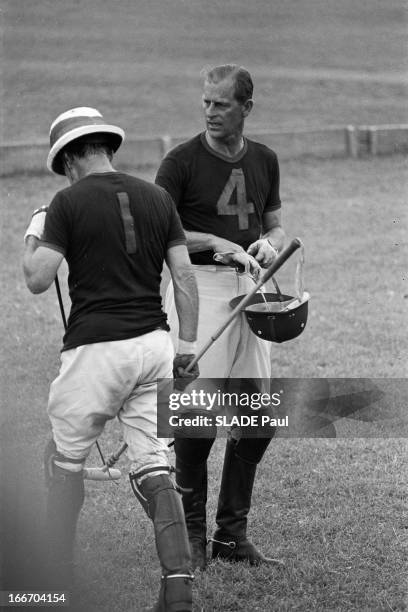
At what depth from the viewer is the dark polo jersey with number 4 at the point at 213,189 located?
4.71m

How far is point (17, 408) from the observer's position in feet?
23.3

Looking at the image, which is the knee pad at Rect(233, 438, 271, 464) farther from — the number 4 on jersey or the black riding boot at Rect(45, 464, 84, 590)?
the number 4 on jersey

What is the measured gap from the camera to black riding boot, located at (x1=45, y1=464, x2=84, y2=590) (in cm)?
418

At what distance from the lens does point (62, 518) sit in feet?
14.0

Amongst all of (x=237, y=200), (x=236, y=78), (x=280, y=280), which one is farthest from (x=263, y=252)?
(x=280, y=280)

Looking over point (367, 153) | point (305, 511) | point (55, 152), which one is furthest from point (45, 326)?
point (367, 153)

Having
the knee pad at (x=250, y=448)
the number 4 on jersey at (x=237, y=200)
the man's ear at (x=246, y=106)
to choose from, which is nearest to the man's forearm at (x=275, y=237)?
the number 4 on jersey at (x=237, y=200)

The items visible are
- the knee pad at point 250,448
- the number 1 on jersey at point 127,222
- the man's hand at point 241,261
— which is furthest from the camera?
the knee pad at point 250,448

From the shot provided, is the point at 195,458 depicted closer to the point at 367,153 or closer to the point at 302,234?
the point at 302,234

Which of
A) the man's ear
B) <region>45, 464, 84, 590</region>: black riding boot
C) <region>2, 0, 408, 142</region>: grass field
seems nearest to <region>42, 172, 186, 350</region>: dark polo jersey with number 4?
<region>45, 464, 84, 590</region>: black riding boot

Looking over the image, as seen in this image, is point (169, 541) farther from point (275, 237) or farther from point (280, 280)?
point (280, 280)

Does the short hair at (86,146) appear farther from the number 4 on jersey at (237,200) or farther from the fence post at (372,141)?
the fence post at (372,141)

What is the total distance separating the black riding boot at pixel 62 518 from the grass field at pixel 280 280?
0.45 ft

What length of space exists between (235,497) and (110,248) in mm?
1553
